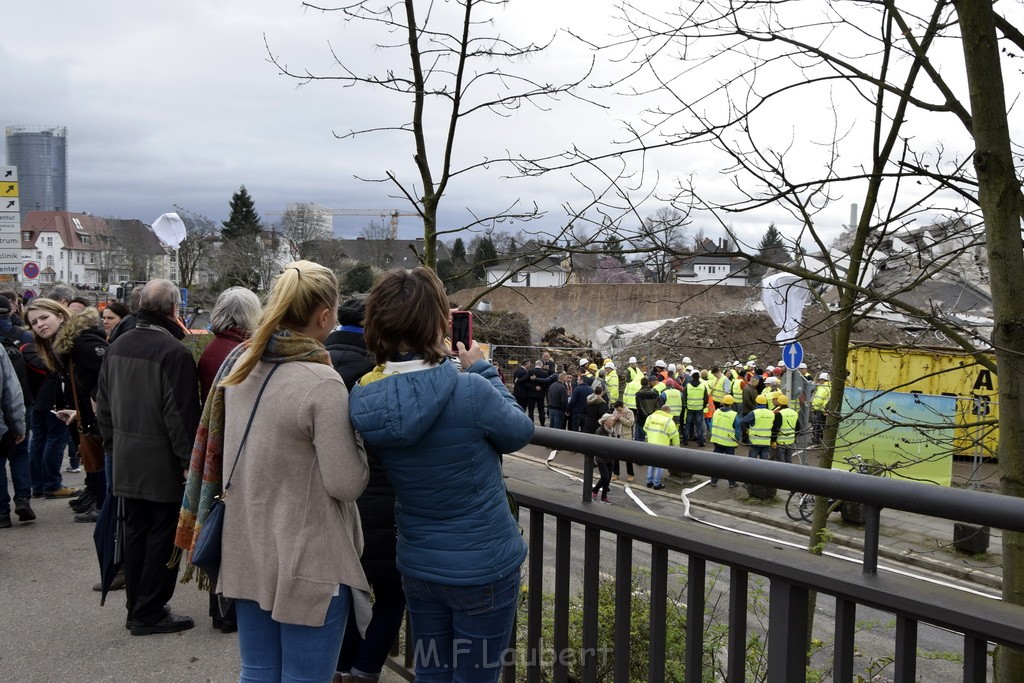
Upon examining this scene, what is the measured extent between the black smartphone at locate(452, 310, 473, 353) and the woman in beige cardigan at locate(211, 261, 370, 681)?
1.40 feet

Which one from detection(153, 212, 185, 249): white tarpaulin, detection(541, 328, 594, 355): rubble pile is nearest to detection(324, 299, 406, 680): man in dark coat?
detection(153, 212, 185, 249): white tarpaulin

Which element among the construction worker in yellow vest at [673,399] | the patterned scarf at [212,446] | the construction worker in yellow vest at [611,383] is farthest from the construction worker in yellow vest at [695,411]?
the patterned scarf at [212,446]

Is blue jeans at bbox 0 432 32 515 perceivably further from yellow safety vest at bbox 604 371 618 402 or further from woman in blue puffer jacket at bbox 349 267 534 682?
yellow safety vest at bbox 604 371 618 402

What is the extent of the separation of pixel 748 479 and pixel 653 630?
69 cm

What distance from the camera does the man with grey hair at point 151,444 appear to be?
426 cm

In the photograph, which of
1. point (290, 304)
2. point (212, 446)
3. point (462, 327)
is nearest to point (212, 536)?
point (212, 446)

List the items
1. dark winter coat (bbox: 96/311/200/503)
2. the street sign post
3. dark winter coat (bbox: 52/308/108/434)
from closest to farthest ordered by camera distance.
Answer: dark winter coat (bbox: 96/311/200/503)
dark winter coat (bbox: 52/308/108/434)
the street sign post

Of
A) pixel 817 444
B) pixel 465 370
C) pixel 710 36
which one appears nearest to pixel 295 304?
pixel 465 370

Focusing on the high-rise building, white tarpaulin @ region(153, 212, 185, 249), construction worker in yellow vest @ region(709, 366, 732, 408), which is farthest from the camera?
the high-rise building

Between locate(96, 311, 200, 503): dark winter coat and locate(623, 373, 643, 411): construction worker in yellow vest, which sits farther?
locate(623, 373, 643, 411): construction worker in yellow vest

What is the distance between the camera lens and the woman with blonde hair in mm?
2490

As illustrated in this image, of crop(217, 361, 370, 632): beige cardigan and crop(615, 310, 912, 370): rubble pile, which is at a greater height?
crop(217, 361, 370, 632): beige cardigan

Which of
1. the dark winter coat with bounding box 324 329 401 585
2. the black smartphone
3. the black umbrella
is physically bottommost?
the black umbrella

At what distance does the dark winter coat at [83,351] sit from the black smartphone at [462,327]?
432 centimetres
